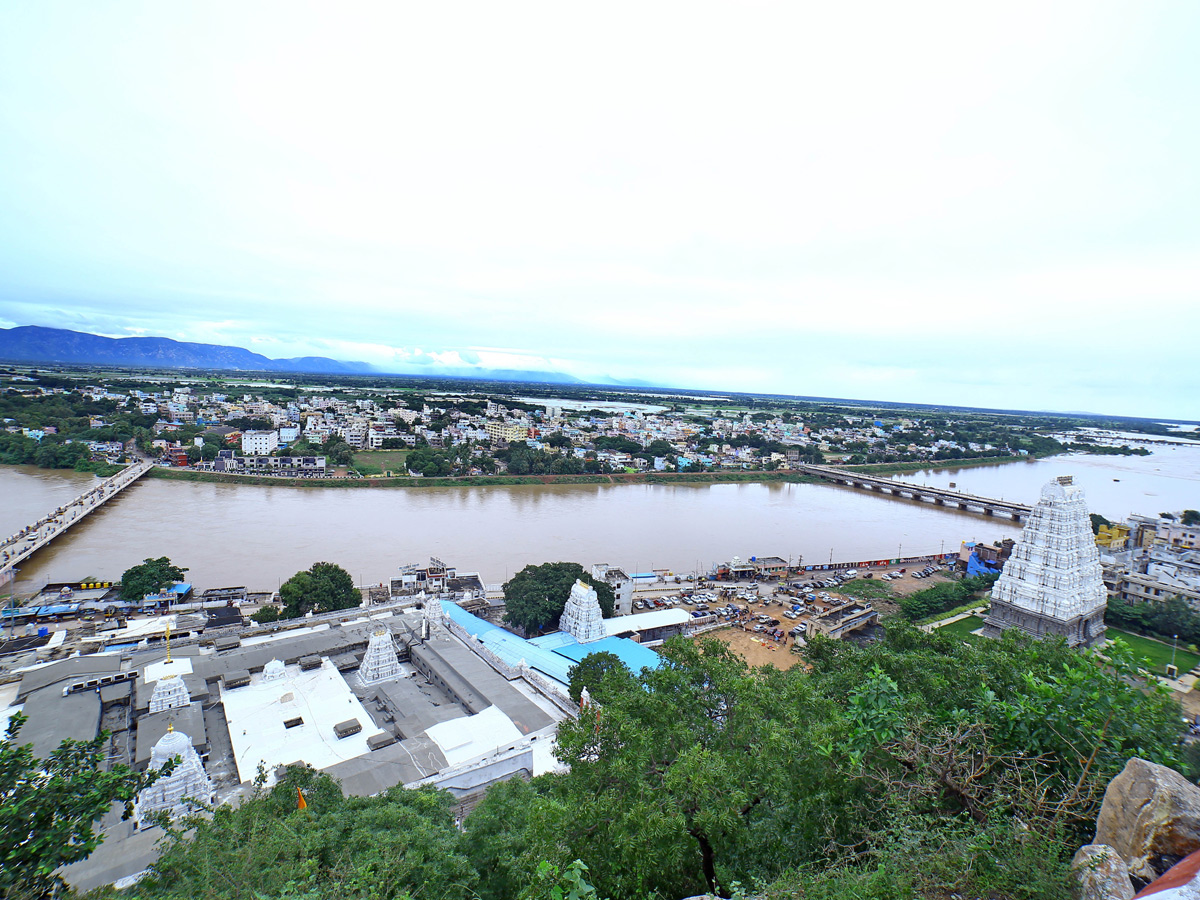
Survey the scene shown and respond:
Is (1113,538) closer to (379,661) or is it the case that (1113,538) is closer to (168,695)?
(379,661)

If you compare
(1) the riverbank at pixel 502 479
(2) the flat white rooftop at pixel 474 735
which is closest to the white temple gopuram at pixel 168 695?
(2) the flat white rooftop at pixel 474 735

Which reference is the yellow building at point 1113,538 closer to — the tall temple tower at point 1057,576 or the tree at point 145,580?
the tall temple tower at point 1057,576

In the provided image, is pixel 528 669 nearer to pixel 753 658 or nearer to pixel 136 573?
pixel 753 658

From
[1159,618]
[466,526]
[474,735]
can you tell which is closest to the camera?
[474,735]

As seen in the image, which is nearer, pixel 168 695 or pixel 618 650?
pixel 168 695

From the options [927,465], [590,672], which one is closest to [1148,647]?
[590,672]

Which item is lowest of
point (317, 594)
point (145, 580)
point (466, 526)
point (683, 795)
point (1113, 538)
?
point (466, 526)
